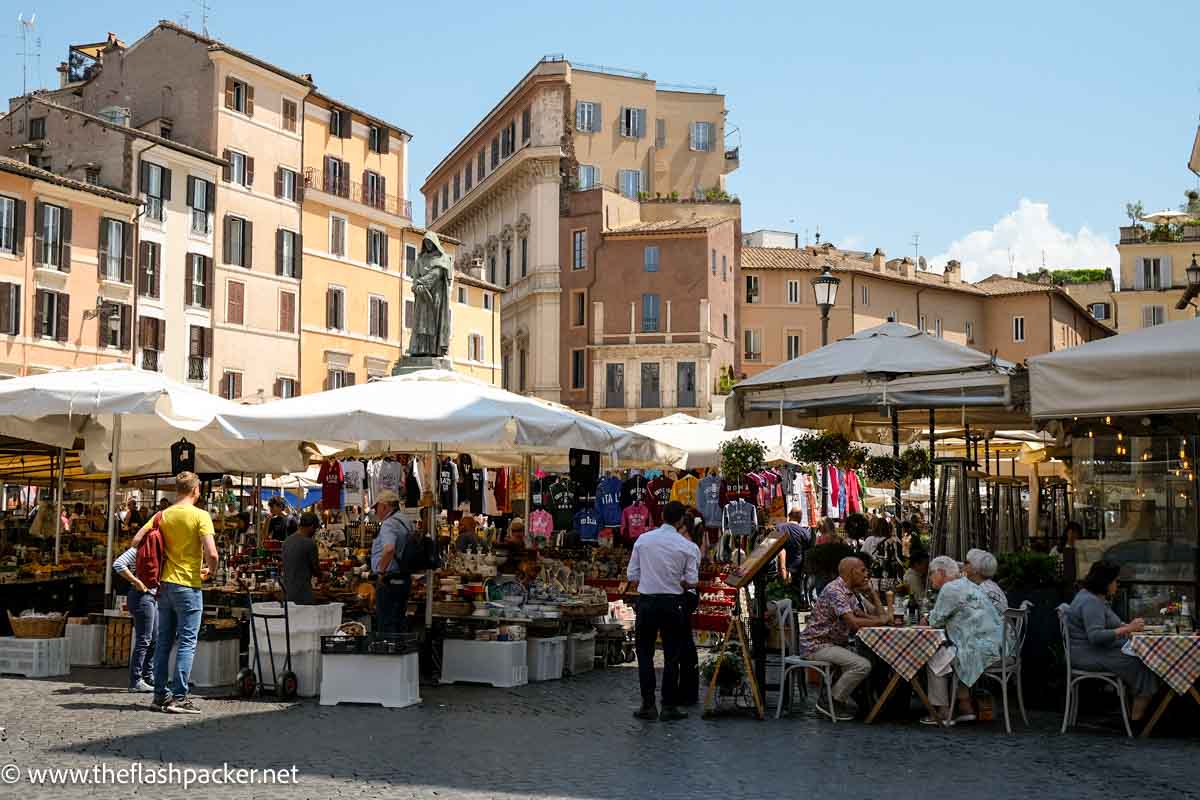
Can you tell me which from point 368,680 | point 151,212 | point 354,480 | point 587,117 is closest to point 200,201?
point 151,212

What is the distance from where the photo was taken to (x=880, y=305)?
7425cm

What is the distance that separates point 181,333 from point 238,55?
999 centimetres

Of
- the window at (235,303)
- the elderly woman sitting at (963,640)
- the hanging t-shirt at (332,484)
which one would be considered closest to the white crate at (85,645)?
the hanging t-shirt at (332,484)

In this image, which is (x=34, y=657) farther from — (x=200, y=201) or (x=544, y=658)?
(x=200, y=201)

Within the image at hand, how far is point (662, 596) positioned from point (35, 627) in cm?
603

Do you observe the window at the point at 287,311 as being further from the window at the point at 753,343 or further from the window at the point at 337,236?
the window at the point at 753,343

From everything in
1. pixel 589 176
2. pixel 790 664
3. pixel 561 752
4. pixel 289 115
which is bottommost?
pixel 561 752

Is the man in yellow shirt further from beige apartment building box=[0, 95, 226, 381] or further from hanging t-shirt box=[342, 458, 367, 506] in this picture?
beige apartment building box=[0, 95, 226, 381]

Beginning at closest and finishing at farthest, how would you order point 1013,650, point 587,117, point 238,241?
point 1013,650, point 238,241, point 587,117

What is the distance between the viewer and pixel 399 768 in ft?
28.4

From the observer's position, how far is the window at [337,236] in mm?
53344

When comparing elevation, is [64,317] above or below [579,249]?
below

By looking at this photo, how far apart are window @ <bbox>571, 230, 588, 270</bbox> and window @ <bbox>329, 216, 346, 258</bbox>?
539 inches

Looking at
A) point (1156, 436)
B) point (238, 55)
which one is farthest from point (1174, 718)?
point (238, 55)
